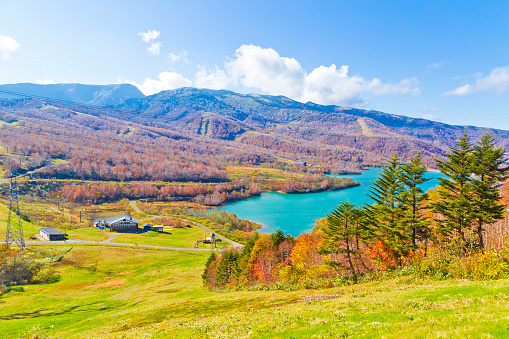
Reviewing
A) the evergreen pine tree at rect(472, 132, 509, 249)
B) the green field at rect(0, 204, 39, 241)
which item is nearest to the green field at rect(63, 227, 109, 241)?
the green field at rect(0, 204, 39, 241)

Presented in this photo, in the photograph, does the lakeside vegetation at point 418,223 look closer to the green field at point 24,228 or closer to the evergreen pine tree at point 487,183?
the evergreen pine tree at point 487,183

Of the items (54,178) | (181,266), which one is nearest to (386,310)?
(181,266)

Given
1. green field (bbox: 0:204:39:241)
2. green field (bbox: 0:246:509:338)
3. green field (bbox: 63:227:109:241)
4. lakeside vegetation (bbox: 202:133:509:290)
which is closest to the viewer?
green field (bbox: 0:246:509:338)

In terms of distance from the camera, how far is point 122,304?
40344mm

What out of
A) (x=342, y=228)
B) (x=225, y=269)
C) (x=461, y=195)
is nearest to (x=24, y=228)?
(x=225, y=269)

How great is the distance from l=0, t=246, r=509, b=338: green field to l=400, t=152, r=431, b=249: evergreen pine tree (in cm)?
1074

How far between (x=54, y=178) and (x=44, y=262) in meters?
166

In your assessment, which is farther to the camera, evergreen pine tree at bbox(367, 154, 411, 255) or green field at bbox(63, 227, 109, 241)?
green field at bbox(63, 227, 109, 241)

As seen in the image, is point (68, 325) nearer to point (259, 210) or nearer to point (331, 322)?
point (331, 322)

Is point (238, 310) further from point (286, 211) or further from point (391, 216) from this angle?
point (286, 211)

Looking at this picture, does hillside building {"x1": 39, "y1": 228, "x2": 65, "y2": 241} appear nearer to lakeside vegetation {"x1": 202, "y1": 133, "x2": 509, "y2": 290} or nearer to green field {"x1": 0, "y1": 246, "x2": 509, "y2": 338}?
green field {"x1": 0, "y1": 246, "x2": 509, "y2": 338}

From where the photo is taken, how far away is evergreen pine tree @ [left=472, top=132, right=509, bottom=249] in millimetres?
30891

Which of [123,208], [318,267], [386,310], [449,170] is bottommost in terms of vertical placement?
[123,208]

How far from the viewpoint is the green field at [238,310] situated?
10.8 meters
